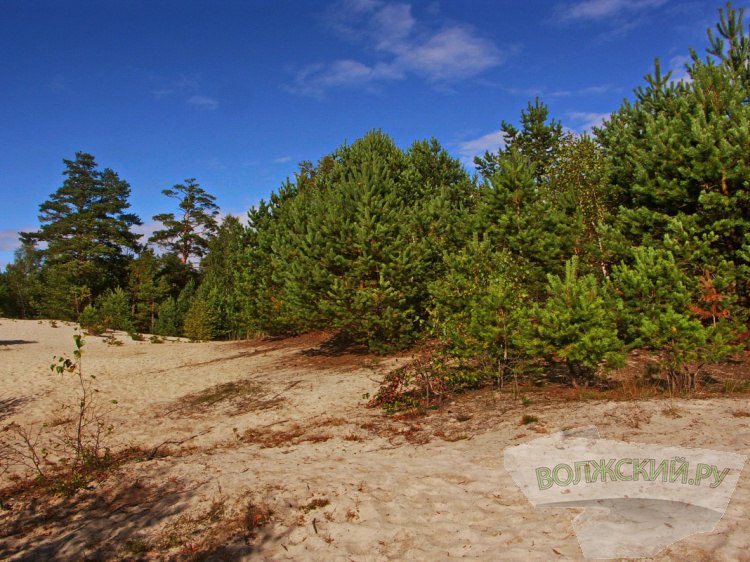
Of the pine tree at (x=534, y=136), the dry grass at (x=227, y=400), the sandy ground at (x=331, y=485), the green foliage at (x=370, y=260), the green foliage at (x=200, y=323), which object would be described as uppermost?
the pine tree at (x=534, y=136)

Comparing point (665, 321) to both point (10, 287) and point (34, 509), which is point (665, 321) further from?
point (10, 287)

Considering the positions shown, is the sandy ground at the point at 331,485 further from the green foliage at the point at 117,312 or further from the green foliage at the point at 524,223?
the green foliage at the point at 117,312

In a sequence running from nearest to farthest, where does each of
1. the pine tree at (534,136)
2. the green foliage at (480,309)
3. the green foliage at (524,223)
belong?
the green foliage at (480,309), the green foliage at (524,223), the pine tree at (534,136)

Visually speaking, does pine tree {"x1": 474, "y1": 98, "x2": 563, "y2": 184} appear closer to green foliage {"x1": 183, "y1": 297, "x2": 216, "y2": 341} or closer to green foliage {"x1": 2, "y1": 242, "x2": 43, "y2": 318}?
green foliage {"x1": 183, "y1": 297, "x2": 216, "y2": 341}

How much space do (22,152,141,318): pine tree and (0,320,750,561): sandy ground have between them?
34.1 m

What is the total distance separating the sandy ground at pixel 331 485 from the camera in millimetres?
4191

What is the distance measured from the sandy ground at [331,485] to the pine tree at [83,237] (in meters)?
34.1

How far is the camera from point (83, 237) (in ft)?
135

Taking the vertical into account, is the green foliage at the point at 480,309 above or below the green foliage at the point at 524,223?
below

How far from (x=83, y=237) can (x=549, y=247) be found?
139ft
